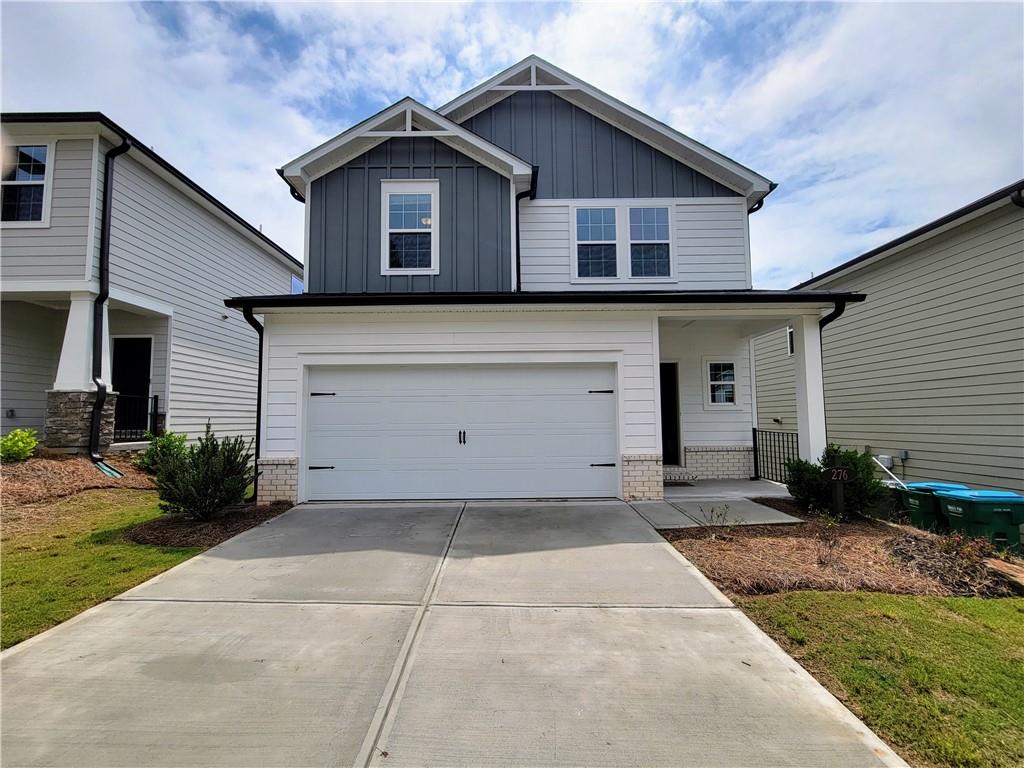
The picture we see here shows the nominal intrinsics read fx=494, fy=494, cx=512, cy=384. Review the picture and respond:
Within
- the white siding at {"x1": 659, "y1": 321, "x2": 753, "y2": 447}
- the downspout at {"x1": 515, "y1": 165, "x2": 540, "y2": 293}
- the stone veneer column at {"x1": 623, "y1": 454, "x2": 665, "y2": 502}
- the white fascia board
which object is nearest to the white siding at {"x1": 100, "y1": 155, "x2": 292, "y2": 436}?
the white fascia board

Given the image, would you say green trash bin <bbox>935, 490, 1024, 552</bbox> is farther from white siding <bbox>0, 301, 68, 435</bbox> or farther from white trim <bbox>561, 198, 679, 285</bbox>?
white siding <bbox>0, 301, 68, 435</bbox>

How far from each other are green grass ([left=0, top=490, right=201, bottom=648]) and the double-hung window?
9.84m

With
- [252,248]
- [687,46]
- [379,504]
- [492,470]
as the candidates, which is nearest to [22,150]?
[252,248]

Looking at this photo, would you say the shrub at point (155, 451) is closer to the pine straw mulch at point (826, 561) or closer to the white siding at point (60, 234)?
the white siding at point (60, 234)

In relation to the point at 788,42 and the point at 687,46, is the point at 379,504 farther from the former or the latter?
the point at 788,42

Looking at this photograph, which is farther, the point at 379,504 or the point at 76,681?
the point at 379,504

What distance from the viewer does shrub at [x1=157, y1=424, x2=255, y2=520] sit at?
265 inches

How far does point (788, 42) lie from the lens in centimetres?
845

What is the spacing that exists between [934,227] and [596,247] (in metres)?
6.48

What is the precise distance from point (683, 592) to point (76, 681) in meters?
4.45

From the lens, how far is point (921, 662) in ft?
10.6

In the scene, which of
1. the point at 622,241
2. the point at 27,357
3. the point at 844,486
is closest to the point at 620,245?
the point at 622,241

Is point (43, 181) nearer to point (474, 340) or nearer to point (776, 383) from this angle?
point (474, 340)

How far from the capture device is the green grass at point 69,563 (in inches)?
158
